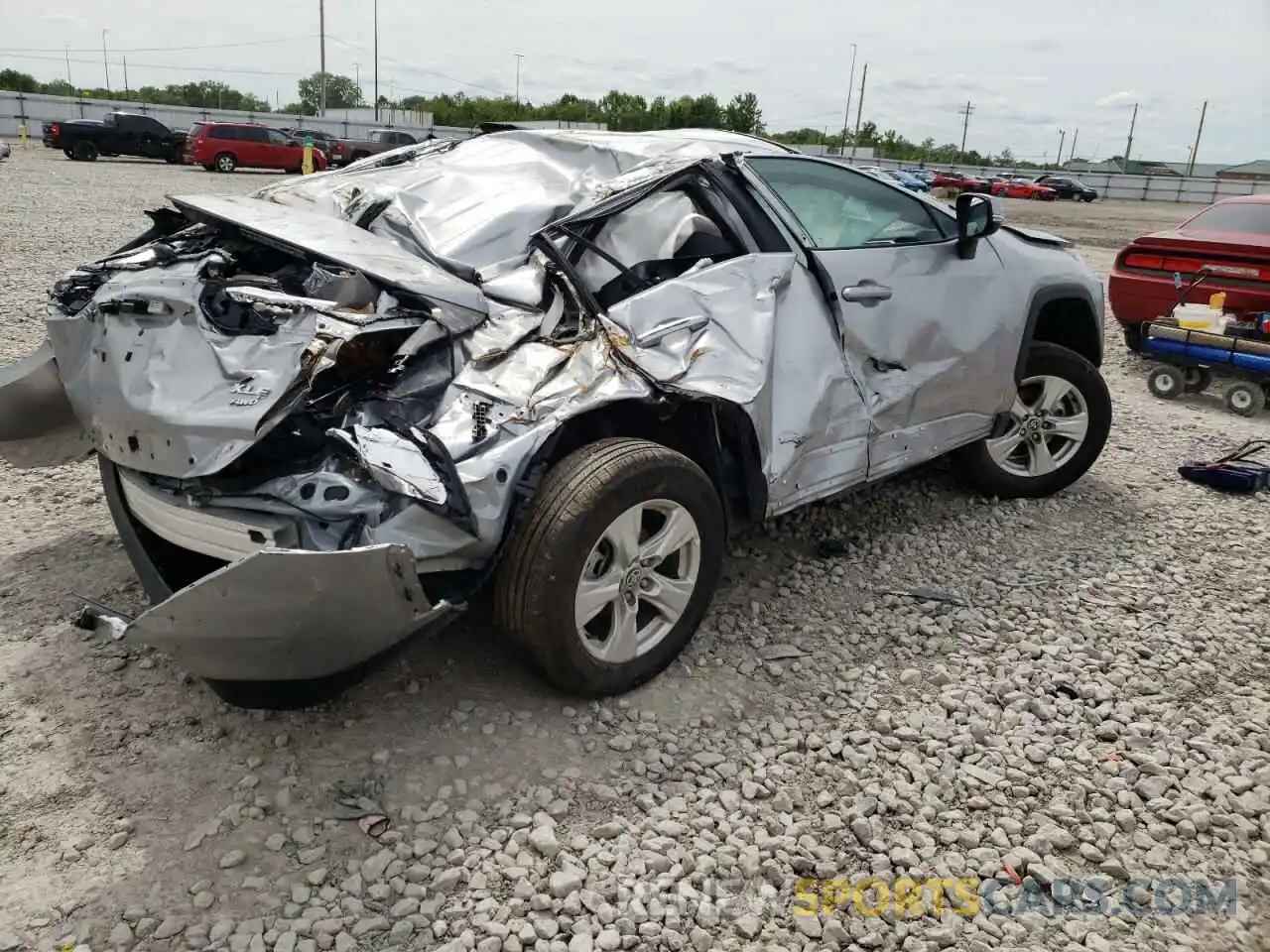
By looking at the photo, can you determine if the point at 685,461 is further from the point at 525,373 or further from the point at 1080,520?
the point at 1080,520

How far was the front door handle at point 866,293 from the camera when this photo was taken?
140 inches

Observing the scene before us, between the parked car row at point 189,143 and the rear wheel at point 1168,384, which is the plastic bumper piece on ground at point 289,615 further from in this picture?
the parked car row at point 189,143

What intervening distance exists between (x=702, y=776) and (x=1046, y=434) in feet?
9.92

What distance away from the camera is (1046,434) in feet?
15.7

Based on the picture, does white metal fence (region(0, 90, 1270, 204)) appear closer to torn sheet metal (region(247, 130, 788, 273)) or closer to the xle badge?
torn sheet metal (region(247, 130, 788, 273))

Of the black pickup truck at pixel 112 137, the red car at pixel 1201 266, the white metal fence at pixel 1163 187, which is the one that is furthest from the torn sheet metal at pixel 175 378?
the white metal fence at pixel 1163 187

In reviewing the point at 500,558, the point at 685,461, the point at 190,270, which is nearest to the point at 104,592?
the point at 190,270

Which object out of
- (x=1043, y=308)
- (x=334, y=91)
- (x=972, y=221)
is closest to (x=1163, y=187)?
(x=1043, y=308)

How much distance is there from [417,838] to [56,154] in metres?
34.7

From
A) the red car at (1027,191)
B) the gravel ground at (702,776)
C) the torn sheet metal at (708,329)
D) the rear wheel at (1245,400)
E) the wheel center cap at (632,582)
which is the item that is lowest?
the gravel ground at (702,776)

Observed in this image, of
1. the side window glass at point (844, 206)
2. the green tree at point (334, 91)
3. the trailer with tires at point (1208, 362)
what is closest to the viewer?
the side window glass at point (844, 206)

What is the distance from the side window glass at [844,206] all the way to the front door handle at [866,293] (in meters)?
0.20

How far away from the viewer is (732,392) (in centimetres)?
304

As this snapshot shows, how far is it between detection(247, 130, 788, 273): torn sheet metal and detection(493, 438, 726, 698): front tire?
3.06 ft
